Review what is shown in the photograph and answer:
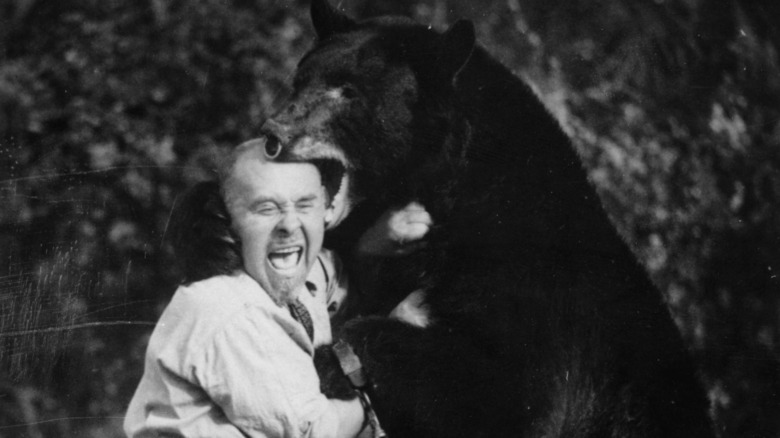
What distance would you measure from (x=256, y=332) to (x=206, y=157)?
776 mm

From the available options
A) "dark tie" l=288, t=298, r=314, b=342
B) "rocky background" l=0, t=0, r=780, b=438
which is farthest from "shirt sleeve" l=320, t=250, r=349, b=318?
"rocky background" l=0, t=0, r=780, b=438

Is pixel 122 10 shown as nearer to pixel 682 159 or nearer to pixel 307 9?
pixel 307 9

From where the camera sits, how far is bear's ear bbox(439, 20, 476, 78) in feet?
13.3

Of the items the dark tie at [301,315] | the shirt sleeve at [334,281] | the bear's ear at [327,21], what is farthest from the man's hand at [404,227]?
the bear's ear at [327,21]

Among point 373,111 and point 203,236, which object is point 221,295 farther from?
point 373,111

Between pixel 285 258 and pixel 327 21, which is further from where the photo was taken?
pixel 327 21

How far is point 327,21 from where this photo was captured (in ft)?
13.6

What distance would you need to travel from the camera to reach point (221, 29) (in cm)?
427

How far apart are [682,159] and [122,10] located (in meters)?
2.49

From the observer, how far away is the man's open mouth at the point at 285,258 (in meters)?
3.87

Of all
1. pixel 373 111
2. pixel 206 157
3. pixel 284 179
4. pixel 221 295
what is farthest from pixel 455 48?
pixel 221 295

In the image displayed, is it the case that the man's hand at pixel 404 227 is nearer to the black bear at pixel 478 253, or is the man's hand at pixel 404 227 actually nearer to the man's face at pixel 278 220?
the black bear at pixel 478 253

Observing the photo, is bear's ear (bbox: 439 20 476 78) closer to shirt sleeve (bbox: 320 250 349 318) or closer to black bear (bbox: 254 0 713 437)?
black bear (bbox: 254 0 713 437)

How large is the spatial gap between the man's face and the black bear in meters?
0.09
